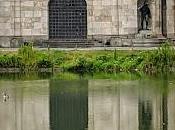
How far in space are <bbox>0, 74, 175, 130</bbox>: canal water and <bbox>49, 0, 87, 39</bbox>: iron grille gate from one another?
66.5ft

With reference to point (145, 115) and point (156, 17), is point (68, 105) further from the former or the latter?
point (156, 17)

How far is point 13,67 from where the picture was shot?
5800 centimetres

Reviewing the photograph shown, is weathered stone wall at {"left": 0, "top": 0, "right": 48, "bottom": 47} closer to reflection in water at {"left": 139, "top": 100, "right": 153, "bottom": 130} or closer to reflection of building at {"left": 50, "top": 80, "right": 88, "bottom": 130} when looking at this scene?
A: reflection of building at {"left": 50, "top": 80, "right": 88, "bottom": 130}

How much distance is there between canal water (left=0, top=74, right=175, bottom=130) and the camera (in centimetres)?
3055

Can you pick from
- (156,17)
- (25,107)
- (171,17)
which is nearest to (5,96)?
(25,107)

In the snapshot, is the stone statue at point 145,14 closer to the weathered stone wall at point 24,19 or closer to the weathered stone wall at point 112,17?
the weathered stone wall at point 112,17

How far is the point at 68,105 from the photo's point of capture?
35938 millimetres

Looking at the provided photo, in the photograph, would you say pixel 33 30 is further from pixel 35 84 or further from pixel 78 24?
pixel 35 84

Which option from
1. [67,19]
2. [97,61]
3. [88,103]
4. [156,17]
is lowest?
[88,103]

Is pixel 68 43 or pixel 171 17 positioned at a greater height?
pixel 171 17

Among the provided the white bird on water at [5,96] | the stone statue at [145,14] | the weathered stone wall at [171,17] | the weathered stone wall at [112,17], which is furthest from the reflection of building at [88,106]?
the weathered stone wall at [171,17]

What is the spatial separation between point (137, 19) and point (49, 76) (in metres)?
19.8

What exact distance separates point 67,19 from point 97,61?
13.0m

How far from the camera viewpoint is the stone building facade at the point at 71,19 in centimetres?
6938
